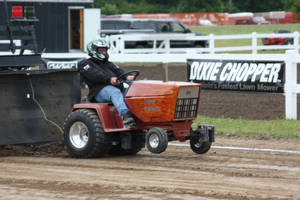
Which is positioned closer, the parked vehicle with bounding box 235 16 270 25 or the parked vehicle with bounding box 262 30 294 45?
the parked vehicle with bounding box 262 30 294 45

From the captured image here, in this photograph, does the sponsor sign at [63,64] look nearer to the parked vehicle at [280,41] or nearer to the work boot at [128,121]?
the work boot at [128,121]

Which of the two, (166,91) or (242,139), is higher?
(166,91)

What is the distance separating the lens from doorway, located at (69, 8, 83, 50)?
32.1 meters

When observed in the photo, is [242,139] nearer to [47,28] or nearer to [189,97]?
[189,97]

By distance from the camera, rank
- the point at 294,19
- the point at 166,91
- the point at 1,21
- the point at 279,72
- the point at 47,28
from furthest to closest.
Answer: the point at 294,19, the point at 47,28, the point at 1,21, the point at 279,72, the point at 166,91

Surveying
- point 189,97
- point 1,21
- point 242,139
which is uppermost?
point 1,21

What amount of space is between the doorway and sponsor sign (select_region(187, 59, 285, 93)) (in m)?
16.8

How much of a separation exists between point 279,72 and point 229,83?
1.25 meters

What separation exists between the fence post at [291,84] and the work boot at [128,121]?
512 cm

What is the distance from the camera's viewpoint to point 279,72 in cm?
1400

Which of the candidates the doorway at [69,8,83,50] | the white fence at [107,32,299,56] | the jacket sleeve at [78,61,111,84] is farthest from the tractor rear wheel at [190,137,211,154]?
the doorway at [69,8,83,50]

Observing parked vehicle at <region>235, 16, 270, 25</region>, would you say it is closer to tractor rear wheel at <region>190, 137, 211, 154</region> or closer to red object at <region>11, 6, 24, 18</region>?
red object at <region>11, 6, 24, 18</region>

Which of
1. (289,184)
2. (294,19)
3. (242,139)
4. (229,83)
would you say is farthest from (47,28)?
(294,19)

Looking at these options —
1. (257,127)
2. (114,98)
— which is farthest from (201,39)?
(114,98)
